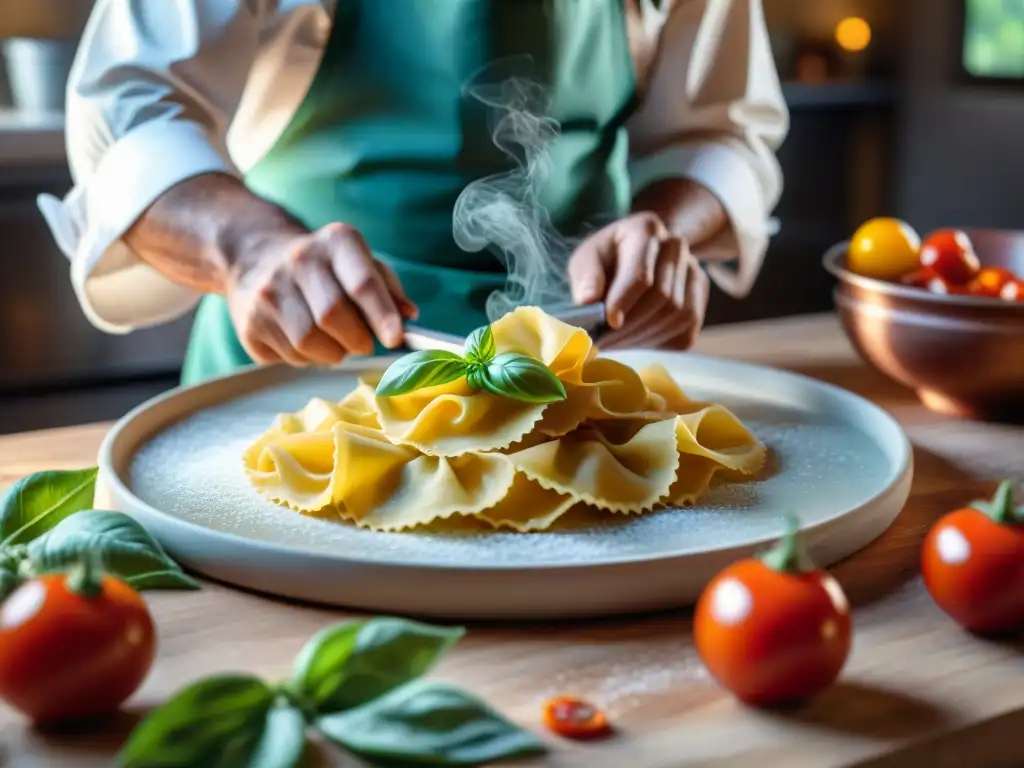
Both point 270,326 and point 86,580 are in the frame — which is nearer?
point 86,580

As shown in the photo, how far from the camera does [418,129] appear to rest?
4.91 feet

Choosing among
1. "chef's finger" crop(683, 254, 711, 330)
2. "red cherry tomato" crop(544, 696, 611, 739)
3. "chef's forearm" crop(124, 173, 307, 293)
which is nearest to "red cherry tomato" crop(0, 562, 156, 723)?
"red cherry tomato" crop(544, 696, 611, 739)

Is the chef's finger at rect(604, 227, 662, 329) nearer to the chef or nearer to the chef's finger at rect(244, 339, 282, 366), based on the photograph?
the chef

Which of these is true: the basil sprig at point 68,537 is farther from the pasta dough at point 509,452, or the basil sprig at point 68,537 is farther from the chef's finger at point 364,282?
the chef's finger at point 364,282

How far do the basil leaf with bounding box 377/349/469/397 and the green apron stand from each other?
0.52 m

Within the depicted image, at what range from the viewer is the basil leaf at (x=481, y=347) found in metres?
0.97

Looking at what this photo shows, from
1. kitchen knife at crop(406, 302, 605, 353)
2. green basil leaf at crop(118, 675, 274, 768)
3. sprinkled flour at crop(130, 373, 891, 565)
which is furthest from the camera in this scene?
kitchen knife at crop(406, 302, 605, 353)

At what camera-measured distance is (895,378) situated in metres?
1.35

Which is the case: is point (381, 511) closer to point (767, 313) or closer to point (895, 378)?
point (895, 378)

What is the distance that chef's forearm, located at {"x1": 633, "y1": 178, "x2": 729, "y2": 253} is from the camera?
1.66 metres

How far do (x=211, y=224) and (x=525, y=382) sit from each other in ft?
1.86

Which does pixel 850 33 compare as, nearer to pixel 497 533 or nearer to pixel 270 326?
pixel 270 326

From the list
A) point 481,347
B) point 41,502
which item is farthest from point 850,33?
point 41,502

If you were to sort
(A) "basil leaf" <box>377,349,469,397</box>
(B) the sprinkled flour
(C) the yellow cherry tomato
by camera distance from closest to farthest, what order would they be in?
(B) the sprinkled flour, (A) "basil leaf" <box>377,349,469,397</box>, (C) the yellow cherry tomato
